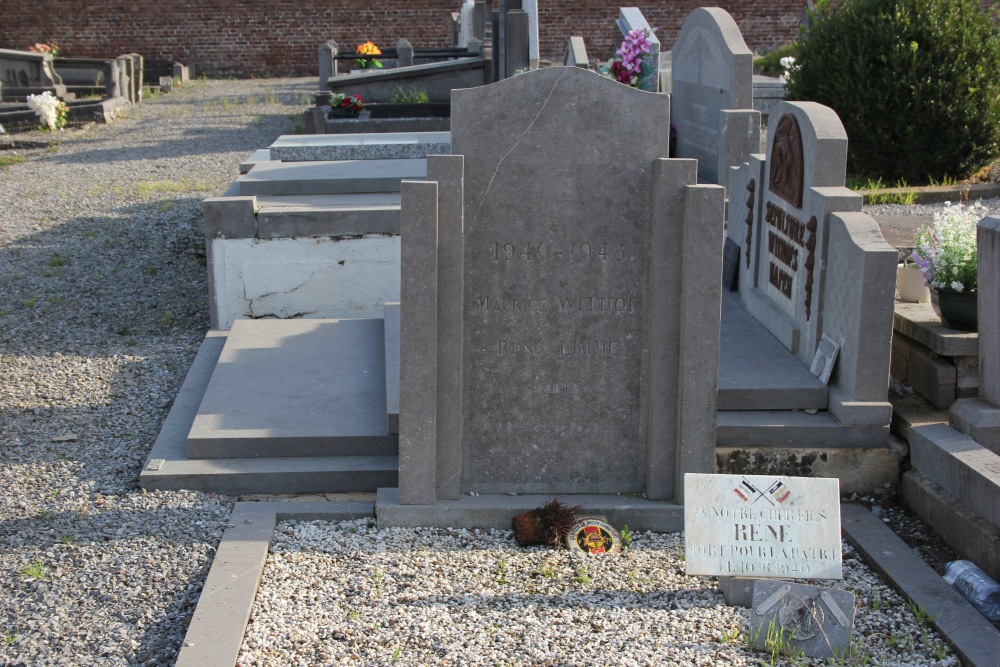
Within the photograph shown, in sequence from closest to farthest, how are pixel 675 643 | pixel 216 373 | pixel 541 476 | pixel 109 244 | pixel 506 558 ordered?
pixel 675 643, pixel 506 558, pixel 541 476, pixel 216 373, pixel 109 244

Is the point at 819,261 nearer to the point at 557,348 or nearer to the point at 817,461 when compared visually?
the point at 817,461

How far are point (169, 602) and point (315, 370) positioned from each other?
206 centimetres

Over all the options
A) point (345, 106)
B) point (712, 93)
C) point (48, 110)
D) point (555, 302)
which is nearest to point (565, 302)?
point (555, 302)

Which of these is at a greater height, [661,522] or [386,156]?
[386,156]

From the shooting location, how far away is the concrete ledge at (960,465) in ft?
13.1

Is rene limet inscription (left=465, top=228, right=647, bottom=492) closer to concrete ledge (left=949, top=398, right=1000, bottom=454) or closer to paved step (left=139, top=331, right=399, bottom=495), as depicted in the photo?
paved step (left=139, top=331, right=399, bottom=495)

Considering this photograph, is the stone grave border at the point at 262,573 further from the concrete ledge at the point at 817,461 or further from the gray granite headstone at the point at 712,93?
the gray granite headstone at the point at 712,93

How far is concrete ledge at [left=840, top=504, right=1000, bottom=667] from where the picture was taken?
3451 mm

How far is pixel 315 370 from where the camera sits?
5621 millimetres

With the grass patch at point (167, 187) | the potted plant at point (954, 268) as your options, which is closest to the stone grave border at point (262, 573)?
the potted plant at point (954, 268)

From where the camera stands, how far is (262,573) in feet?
12.8

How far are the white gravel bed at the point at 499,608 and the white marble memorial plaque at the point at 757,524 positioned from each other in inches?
7.7

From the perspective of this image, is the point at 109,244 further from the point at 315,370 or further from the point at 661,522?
the point at 661,522

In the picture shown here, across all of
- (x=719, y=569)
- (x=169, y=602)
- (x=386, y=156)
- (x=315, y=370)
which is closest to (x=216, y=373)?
(x=315, y=370)
